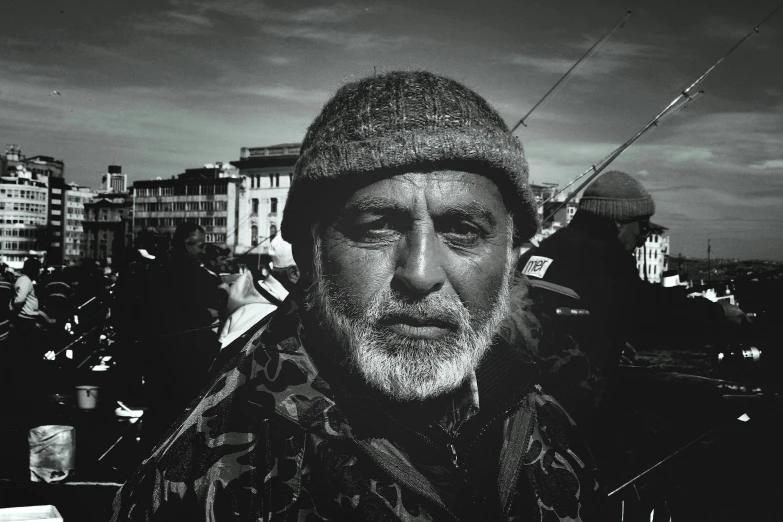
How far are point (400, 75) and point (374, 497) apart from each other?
867mm

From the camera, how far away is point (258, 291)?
4785 millimetres

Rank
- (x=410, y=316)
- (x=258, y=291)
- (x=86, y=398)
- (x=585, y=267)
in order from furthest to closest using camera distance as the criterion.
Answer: (x=86, y=398) < (x=258, y=291) < (x=585, y=267) < (x=410, y=316)

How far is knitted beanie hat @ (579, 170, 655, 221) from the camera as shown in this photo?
3762 millimetres

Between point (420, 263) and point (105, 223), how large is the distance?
126m

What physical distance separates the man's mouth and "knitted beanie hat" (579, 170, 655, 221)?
2.67 m

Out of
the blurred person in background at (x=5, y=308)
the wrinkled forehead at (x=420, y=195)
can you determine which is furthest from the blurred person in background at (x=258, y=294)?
the blurred person in background at (x=5, y=308)

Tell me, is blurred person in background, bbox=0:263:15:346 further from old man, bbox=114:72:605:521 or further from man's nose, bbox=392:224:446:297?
man's nose, bbox=392:224:446:297

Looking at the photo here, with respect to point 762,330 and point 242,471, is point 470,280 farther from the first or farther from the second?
point 762,330

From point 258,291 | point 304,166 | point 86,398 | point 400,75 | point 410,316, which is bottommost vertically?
point 86,398

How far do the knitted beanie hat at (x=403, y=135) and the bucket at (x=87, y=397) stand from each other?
6899 millimetres

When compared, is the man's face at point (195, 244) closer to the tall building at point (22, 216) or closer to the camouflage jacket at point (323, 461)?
the camouflage jacket at point (323, 461)

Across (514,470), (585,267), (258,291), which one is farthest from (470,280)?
(258,291)

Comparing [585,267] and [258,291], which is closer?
[585,267]

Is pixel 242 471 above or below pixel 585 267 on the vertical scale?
below
